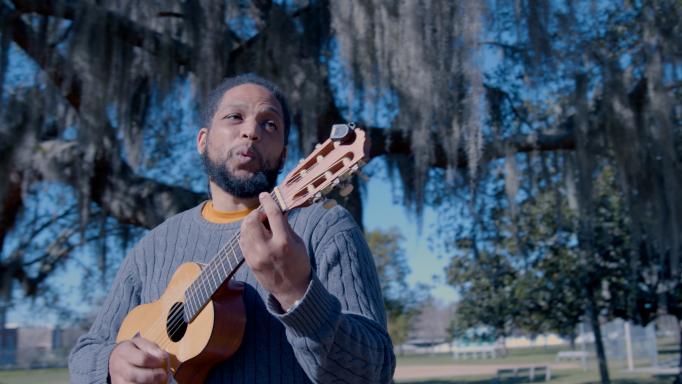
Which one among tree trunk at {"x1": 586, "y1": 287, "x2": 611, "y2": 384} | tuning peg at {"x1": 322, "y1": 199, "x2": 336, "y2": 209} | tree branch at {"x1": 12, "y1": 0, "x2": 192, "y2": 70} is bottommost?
tree trunk at {"x1": 586, "y1": 287, "x2": 611, "y2": 384}

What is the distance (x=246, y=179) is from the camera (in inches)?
55.6

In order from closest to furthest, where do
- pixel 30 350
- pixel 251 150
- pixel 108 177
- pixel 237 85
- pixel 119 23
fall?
pixel 251 150 < pixel 237 85 < pixel 119 23 < pixel 108 177 < pixel 30 350

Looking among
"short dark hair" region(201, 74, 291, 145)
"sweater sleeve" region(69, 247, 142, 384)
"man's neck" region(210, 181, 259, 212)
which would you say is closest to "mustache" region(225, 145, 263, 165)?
"man's neck" region(210, 181, 259, 212)

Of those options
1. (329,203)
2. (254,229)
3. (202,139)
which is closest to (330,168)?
(329,203)

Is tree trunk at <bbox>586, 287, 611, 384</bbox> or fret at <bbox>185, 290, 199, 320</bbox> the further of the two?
tree trunk at <bbox>586, 287, 611, 384</bbox>

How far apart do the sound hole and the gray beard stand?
13.5 inches

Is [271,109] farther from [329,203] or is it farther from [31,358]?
[31,358]

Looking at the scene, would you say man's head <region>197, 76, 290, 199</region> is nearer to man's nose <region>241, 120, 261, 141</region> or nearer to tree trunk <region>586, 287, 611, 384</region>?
man's nose <region>241, 120, 261, 141</region>

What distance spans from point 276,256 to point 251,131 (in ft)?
1.72

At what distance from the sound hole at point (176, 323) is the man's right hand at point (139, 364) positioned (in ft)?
0.43

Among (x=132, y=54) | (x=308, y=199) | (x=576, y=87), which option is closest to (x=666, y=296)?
(x=576, y=87)

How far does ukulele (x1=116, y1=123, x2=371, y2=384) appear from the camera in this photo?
1048mm

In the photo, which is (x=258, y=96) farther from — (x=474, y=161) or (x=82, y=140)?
(x=82, y=140)

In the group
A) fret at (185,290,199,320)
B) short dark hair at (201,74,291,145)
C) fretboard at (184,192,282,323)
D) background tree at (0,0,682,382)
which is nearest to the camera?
fretboard at (184,192,282,323)
